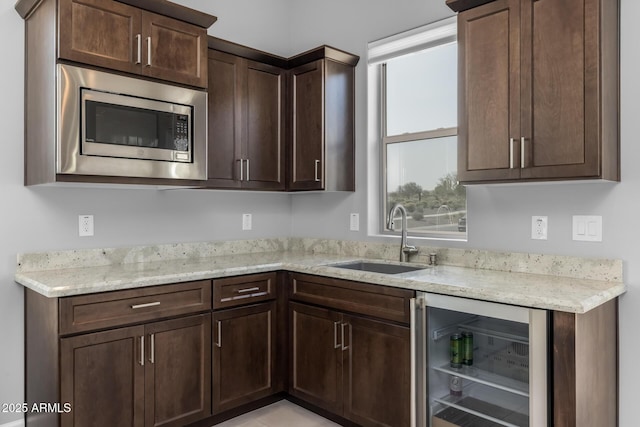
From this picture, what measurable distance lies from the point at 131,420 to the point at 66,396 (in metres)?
0.34

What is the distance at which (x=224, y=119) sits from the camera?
9.70 feet

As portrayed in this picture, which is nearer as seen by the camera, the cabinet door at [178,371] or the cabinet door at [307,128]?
the cabinet door at [178,371]

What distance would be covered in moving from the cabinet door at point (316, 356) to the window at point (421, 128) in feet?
2.90

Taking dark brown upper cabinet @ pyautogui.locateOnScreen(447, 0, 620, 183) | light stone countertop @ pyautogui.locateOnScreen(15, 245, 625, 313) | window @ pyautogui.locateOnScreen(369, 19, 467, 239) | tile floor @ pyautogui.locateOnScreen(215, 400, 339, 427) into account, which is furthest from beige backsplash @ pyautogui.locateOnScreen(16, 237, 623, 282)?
tile floor @ pyautogui.locateOnScreen(215, 400, 339, 427)

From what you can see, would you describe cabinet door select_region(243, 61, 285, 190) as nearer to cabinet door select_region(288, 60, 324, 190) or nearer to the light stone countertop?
cabinet door select_region(288, 60, 324, 190)

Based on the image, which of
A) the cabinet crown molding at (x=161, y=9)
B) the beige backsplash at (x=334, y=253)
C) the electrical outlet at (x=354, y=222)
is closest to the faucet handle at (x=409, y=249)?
the beige backsplash at (x=334, y=253)

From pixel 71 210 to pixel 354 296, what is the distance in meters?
1.66

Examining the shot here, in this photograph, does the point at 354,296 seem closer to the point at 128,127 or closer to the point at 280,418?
the point at 280,418

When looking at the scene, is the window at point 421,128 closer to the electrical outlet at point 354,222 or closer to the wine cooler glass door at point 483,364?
the electrical outlet at point 354,222

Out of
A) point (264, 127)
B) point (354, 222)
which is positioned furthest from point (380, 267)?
point (264, 127)

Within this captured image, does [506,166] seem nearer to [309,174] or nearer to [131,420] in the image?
[309,174]

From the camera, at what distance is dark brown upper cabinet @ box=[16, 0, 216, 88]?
2.14 m

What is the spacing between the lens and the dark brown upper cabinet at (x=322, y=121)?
307 centimetres

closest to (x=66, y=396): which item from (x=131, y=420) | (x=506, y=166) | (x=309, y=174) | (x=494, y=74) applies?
(x=131, y=420)
